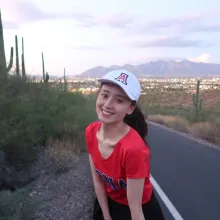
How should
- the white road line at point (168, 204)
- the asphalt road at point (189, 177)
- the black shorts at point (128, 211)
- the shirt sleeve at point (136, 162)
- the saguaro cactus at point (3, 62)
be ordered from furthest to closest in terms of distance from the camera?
the saguaro cactus at point (3, 62)
the asphalt road at point (189, 177)
the white road line at point (168, 204)
the black shorts at point (128, 211)
the shirt sleeve at point (136, 162)

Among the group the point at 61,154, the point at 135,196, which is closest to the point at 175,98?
the point at 61,154

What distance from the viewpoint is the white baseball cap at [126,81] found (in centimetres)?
270

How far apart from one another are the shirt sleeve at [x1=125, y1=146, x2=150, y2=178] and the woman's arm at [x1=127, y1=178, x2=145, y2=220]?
47 mm

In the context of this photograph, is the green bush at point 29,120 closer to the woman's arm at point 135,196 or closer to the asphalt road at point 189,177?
the asphalt road at point 189,177

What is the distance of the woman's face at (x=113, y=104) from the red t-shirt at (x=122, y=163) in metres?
0.15

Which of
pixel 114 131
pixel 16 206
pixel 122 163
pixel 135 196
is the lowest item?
pixel 16 206

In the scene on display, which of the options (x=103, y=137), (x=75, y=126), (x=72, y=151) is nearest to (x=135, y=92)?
(x=103, y=137)

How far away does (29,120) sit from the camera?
1070 cm

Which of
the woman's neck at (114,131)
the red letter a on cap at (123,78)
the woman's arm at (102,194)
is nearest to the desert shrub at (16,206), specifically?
the woman's arm at (102,194)

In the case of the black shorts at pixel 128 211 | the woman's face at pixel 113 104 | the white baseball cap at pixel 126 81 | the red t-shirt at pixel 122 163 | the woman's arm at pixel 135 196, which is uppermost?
the white baseball cap at pixel 126 81

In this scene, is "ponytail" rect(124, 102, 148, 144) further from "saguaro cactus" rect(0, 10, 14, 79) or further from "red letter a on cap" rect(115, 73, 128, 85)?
"saguaro cactus" rect(0, 10, 14, 79)

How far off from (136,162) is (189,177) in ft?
23.3

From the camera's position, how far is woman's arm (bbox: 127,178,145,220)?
264 centimetres

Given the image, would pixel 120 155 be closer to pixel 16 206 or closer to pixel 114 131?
pixel 114 131
